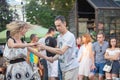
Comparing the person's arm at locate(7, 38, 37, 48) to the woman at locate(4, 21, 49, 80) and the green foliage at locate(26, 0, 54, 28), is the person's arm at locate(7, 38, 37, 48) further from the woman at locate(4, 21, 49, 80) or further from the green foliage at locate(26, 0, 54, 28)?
the green foliage at locate(26, 0, 54, 28)

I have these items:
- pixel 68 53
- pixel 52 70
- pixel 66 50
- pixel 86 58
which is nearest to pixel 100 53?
pixel 86 58

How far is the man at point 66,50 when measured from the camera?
24.8ft

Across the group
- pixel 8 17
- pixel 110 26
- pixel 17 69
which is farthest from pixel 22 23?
pixel 8 17

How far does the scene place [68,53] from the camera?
7.74 metres

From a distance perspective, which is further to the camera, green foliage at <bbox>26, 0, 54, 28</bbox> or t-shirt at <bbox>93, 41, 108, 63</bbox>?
green foliage at <bbox>26, 0, 54, 28</bbox>

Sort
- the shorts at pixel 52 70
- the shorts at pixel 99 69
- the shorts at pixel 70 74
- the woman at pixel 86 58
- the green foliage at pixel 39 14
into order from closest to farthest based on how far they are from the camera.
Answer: the shorts at pixel 70 74
the shorts at pixel 52 70
the shorts at pixel 99 69
the woman at pixel 86 58
the green foliage at pixel 39 14

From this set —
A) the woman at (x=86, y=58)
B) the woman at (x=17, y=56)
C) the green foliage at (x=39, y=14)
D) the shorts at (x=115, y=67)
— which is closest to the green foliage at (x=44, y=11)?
the green foliage at (x=39, y=14)

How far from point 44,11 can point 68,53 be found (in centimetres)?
3400

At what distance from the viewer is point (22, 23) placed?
22.3 feet

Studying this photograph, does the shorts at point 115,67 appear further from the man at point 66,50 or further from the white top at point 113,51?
the man at point 66,50

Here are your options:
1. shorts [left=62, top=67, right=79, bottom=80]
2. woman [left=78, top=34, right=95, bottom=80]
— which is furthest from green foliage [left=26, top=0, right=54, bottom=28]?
shorts [left=62, top=67, right=79, bottom=80]

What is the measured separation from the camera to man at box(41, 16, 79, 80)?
7.56 metres

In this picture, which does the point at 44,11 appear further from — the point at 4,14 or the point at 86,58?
the point at 86,58

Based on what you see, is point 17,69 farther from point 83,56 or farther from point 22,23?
point 83,56
